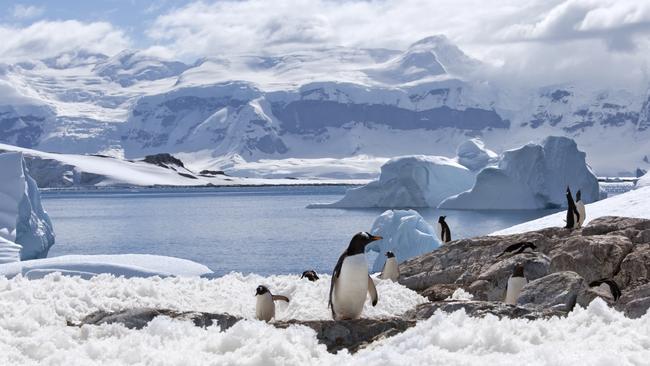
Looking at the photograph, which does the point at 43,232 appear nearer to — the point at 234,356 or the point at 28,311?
the point at 28,311

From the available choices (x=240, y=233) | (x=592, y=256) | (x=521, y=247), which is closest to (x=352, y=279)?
(x=592, y=256)

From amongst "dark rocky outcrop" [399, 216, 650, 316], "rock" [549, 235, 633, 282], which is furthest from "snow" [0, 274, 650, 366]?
"rock" [549, 235, 633, 282]

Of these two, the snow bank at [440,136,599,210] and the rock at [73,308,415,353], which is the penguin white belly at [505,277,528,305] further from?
the snow bank at [440,136,599,210]

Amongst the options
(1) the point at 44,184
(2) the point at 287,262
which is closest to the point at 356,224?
(2) the point at 287,262

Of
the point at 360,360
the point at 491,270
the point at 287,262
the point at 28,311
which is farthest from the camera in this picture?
the point at 287,262

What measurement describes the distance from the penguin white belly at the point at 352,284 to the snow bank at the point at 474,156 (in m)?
81.9

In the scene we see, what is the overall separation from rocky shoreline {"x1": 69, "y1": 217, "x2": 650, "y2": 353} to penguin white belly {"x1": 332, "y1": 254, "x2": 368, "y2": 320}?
537 mm

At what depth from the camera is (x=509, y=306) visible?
9.12 meters

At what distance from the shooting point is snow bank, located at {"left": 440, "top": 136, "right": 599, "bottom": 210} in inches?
2842

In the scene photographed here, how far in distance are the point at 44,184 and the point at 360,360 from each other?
175080mm

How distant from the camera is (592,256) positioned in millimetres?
14883

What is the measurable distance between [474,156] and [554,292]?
271 feet

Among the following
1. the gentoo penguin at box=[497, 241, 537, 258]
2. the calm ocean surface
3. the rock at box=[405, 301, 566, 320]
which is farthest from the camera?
the calm ocean surface

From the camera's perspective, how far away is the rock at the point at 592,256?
14695 mm
